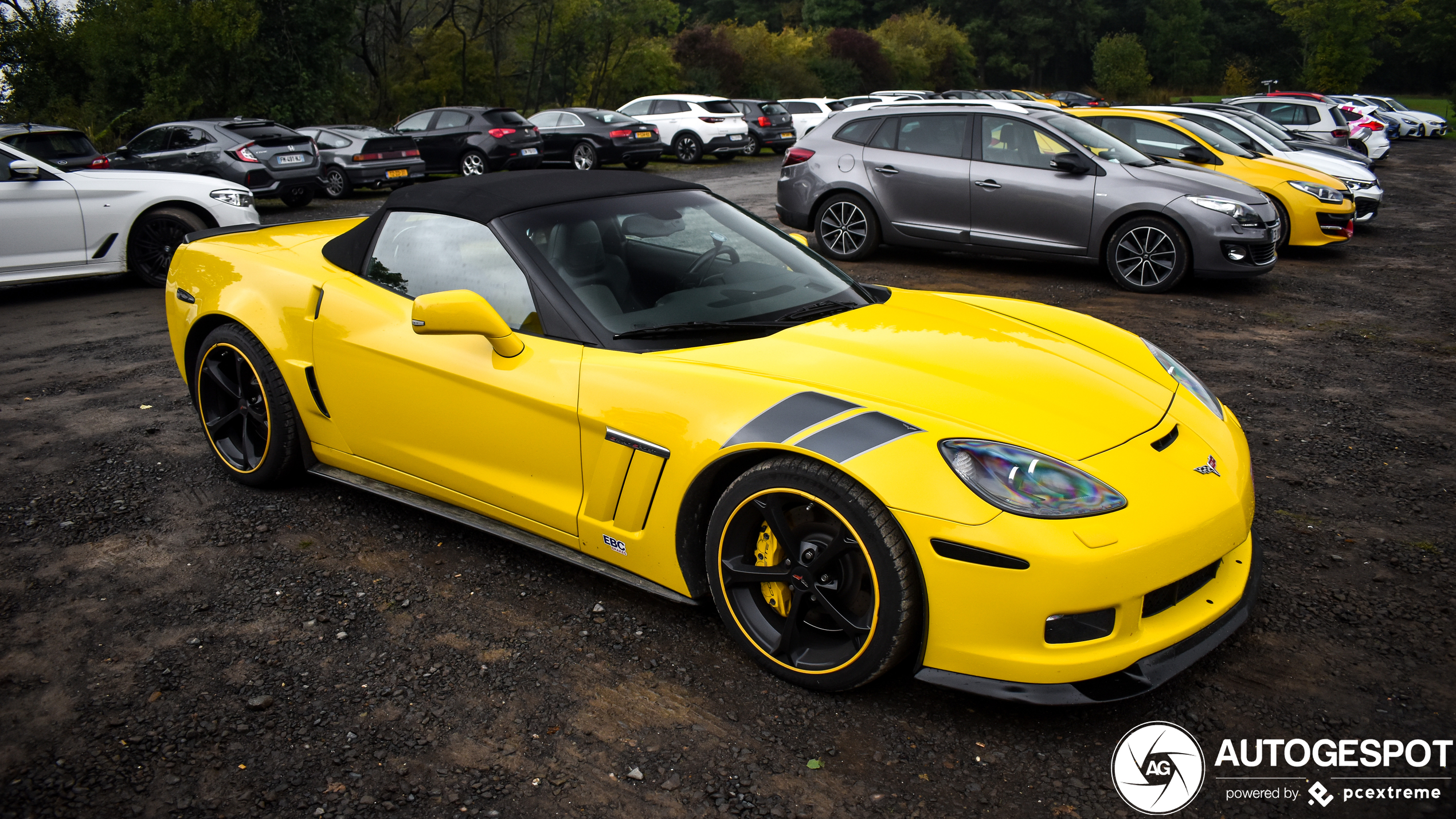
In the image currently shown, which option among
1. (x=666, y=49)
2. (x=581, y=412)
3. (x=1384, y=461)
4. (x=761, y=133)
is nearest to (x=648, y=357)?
(x=581, y=412)

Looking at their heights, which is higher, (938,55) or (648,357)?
(938,55)

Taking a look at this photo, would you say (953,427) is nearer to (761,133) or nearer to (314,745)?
(314,745)

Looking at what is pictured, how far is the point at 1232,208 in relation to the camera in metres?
8.49

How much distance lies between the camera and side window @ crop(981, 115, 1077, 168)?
9.04 meters

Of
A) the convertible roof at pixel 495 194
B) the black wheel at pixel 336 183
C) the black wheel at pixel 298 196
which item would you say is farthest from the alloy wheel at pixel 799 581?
the black wheel at pixel 336 183

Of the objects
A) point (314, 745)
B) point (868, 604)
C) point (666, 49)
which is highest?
point (666, 49)

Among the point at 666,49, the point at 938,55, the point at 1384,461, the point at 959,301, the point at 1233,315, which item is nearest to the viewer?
the point at 959,301

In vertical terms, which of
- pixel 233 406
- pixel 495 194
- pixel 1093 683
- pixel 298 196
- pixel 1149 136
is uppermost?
pixel 1149 136

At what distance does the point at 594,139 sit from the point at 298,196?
7485 millimetres

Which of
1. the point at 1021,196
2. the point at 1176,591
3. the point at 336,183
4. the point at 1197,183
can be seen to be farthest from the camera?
the point at 336,183

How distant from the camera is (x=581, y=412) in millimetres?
3191

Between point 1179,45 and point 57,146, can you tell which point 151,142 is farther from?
point 1179,45

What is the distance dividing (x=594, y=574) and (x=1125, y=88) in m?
70.3

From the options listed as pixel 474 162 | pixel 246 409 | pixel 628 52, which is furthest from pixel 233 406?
pixel 628 52
